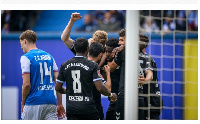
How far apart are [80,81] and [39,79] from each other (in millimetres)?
582

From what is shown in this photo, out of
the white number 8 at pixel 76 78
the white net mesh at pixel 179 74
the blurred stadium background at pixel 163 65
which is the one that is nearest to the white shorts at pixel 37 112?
the white number 8 at pixel 76 78

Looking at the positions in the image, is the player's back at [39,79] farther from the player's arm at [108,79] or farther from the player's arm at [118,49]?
the player's arm at [118,49]

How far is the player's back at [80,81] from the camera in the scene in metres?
5.11

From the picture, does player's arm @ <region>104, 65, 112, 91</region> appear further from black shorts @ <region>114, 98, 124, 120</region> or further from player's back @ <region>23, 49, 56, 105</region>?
player's back @ <region>23, 49, 56, 105</region>

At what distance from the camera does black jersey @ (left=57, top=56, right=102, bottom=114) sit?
5.11m

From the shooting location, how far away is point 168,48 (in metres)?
8.88

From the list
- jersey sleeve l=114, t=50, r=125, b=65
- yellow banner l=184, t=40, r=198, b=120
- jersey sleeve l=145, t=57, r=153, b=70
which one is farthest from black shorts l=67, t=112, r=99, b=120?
yellow banner l=184, t=40, r=198, b=120

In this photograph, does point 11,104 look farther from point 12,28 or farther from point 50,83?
point 50,83

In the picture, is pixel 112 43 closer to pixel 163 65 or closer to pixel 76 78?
pixel 76 78

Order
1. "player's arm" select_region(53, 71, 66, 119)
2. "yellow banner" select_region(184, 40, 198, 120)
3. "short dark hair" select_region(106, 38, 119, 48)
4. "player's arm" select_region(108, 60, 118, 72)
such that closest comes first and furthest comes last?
"player's arm" select_region(53, 71, 66, 119)
"player's arm" select_region(108, 60, 118, 72)
"short dark hair" select_region(106, 38, 119, 48)
"yellow banner" select_region(184, 40, 198, 120)

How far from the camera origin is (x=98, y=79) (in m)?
5.08

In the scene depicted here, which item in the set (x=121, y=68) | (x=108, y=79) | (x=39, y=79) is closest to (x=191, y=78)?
(x=121, y=68)

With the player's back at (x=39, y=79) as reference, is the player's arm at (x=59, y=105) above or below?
below
